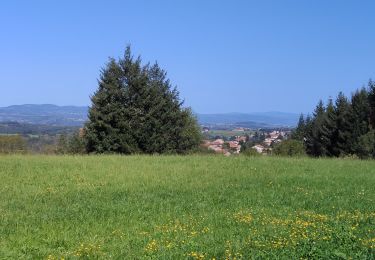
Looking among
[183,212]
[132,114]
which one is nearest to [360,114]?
[132,114]

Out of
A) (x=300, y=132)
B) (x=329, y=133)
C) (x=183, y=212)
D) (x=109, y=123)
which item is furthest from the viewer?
(x=300, y=132)

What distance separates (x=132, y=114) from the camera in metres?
39.4

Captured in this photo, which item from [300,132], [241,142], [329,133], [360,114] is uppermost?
[360,114]

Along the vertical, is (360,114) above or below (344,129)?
above

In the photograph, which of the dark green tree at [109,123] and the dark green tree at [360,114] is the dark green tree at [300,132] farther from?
the dark green tree at [109,123]

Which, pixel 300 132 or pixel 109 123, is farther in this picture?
pixel 300 132

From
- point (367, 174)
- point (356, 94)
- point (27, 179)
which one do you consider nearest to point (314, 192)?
point (367, 174)

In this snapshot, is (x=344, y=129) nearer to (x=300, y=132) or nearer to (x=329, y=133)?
(x=329, y=133)

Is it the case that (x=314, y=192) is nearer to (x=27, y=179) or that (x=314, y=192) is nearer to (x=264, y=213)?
(x=264, y=213)

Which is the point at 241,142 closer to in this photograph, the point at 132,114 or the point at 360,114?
the point at 360,114

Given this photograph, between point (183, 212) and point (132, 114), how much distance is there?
28.0 meters

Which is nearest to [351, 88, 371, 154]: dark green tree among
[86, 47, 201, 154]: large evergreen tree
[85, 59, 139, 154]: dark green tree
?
[86, 47, 201, 154]: large evergreen tree

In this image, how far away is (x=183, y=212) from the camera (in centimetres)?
1195

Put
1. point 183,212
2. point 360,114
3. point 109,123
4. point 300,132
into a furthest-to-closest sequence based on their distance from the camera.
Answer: point 300,132
point 360,114
point 109,123
point 183,212
